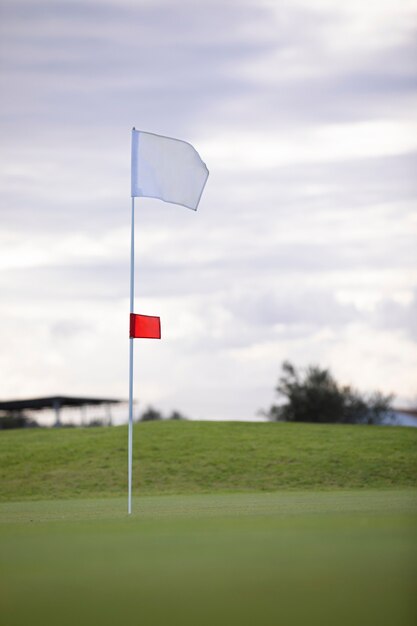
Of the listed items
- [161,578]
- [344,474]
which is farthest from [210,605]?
[344,474]

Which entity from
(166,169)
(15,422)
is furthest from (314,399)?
(166,169)

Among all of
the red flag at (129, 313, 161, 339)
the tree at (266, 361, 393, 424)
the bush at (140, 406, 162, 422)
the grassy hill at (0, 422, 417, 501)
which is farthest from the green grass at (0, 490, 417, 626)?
the bush at (140, 406, 162, 422)

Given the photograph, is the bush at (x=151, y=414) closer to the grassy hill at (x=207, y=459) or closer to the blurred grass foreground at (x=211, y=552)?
the grassy hill at (x=207, y=459)

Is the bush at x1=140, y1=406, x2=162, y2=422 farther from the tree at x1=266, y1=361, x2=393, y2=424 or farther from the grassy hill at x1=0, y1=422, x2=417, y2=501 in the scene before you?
the grassy hill at x1=0, y1=422, x2=417, y2=501

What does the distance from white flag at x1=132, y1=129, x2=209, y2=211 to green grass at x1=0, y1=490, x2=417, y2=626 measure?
506 cm

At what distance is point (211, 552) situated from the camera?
9078mm

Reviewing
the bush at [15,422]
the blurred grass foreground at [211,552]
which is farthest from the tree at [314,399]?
the blurred grass foreground at [211,552]

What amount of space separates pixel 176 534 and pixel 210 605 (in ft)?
14.2

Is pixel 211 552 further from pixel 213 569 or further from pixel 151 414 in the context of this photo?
pixel 151 414

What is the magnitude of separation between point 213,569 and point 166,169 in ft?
30.4

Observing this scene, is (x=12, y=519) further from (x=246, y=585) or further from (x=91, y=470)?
(x=91, y=470)

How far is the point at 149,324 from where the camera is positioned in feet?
50.3

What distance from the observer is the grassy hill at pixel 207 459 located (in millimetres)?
24016

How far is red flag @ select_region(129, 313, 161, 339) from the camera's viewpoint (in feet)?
49.5
